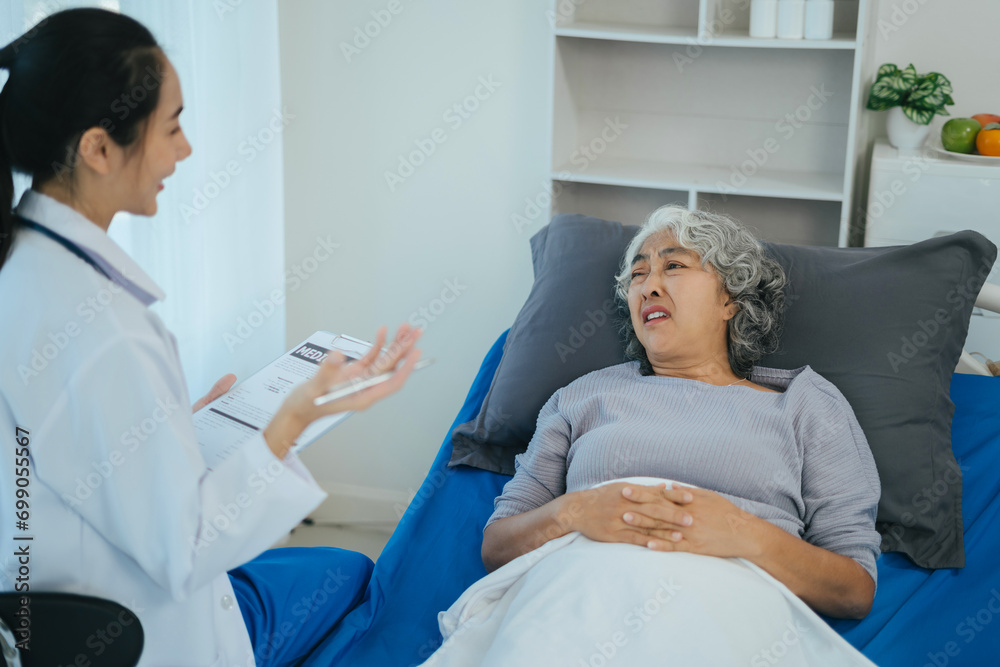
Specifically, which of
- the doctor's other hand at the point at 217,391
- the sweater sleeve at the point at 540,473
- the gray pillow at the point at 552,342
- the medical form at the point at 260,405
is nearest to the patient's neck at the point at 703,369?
the gray pillow at the point at 552,342

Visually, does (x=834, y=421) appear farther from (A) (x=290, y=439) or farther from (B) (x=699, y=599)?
(A) (x=290, y=439)

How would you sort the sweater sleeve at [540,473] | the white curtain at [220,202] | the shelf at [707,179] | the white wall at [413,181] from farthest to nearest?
the white wall at [413,181], the shelf at [707,179], the white curtain at [220,202], the sweater sleeve at [540,473]

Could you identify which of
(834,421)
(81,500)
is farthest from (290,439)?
(834,421)

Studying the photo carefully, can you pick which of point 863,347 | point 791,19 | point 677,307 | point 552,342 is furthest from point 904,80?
point 552,342

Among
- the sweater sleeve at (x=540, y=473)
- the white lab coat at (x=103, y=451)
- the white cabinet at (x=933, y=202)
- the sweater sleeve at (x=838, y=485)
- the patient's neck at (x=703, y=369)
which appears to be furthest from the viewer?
the white cabinet at (x=933, y=202)

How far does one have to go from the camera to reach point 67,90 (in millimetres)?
971

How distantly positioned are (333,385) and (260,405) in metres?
0.38

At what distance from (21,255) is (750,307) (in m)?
1.22

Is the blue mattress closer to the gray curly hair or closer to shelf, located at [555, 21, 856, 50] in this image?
the gray curly hair

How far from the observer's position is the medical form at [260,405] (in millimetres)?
1213

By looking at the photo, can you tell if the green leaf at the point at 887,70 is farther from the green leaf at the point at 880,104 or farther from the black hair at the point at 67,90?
the black hair at the point at 67,90

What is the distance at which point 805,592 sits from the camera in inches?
54.7

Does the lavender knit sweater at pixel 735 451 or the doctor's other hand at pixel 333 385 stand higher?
the doctor's other hand at pixel 333 385

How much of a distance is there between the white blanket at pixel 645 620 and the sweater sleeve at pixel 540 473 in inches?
9.4
